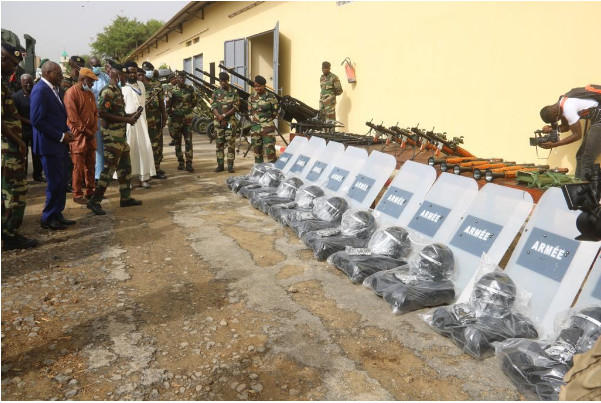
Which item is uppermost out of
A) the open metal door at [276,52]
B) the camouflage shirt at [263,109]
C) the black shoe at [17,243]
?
the open metal door at [276,52]

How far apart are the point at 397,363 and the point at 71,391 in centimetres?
162

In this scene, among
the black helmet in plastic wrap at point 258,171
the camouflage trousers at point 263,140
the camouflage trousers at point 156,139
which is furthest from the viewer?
the camouflage trousers at point 263,140

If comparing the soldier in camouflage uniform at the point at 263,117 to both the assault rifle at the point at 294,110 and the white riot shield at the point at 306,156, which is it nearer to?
the assault rifle at the point at 294,110

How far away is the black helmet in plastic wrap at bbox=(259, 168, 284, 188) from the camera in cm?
588

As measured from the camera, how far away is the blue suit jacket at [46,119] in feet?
13.6

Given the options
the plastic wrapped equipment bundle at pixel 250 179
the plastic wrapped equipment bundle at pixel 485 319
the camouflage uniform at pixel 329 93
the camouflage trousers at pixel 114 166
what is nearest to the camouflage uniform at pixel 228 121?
the plastic wrapped equipment bundle at pixel 250 179

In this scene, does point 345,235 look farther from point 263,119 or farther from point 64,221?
point 263,119

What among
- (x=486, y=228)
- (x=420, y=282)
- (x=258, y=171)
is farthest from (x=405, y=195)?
(x=258, y=171)

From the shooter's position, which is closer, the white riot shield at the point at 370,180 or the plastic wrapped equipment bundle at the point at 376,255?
the plastic wrapped equipment bundle at the point at 376,255

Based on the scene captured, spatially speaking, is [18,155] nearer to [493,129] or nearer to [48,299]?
[48,299]

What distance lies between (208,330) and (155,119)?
503cm

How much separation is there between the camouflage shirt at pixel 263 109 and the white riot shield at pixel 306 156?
133 cm

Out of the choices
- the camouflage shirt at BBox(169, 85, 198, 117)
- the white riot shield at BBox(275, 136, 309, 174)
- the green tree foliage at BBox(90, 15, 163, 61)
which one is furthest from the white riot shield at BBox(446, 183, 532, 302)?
the green tree foliage at BBox(90, 15, 163, 61)

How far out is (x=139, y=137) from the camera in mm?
6457
